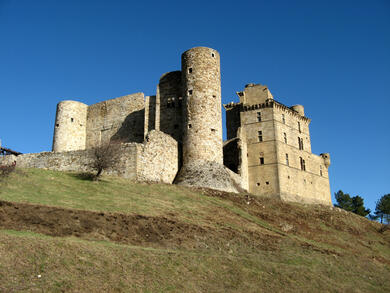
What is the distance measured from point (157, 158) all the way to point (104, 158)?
505cm

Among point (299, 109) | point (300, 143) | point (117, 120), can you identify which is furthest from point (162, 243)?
point (299, 109)

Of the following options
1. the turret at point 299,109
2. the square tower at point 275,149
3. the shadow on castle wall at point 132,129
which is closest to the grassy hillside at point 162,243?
the square tower at point 275,149

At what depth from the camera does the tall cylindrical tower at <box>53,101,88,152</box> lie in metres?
46.5

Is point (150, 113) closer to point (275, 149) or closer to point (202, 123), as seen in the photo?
point (202, 123)

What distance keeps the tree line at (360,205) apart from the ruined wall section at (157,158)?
125 ft

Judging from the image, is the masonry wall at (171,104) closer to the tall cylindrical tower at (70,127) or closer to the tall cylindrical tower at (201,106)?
the tall cylindrical tower at (201,106)

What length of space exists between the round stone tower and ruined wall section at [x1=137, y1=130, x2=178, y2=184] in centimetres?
86

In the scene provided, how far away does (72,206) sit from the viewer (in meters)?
21.3

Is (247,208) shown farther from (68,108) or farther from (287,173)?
(68,108)

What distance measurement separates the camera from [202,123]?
36.8 meters

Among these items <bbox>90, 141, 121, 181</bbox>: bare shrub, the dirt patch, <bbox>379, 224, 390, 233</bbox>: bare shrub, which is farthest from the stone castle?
the dirt patch

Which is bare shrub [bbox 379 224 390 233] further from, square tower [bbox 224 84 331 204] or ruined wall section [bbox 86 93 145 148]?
ruined wall section [bbox 86 93 145 148]

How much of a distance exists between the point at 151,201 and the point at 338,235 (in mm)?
13231

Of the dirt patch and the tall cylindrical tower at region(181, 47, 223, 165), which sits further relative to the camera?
the tall cylindrical tower at region(181, 47, 223, 165)
